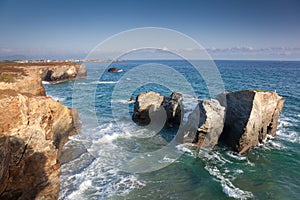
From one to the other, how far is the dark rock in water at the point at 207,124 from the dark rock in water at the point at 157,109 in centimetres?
420

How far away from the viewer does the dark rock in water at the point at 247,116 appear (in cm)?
1509

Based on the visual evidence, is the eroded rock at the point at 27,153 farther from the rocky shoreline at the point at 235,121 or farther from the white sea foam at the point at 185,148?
the rocky shoreline at the point at 235,121

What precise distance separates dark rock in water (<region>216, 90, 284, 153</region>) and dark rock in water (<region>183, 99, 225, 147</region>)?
2.71ft

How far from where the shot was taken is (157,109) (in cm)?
2142

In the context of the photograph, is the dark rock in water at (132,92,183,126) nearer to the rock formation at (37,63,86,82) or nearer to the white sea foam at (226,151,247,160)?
the white sea foam at (226,151,247,160)

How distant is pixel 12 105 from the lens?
9.04 m

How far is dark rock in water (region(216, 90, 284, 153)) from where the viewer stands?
15.1m

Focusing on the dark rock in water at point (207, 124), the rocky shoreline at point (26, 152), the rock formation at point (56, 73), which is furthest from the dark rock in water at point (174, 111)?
the rock formation at point (56, 73)

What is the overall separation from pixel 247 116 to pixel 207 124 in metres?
3.05

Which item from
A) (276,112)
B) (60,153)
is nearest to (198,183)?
(60,153)

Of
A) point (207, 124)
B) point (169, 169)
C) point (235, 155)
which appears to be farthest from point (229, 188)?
point (207, 124)

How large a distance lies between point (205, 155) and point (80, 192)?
896cm

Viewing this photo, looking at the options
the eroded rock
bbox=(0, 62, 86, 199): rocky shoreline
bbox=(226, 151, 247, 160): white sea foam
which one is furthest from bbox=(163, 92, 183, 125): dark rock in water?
the eroded rock

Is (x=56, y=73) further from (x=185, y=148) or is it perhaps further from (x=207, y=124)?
(x=207, y=124)
